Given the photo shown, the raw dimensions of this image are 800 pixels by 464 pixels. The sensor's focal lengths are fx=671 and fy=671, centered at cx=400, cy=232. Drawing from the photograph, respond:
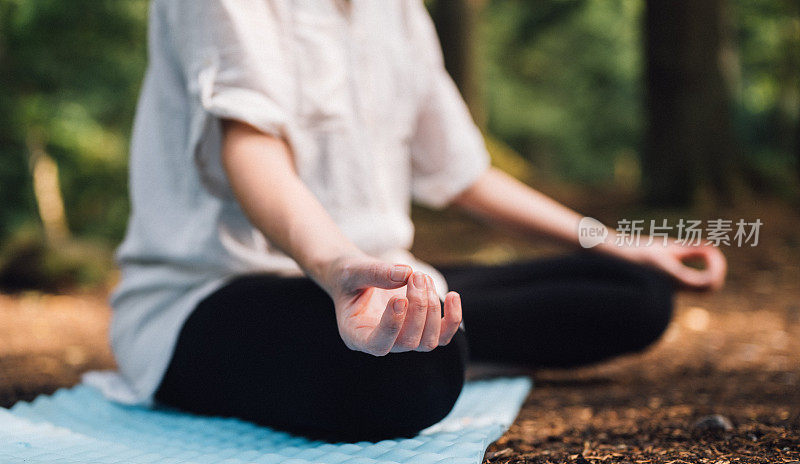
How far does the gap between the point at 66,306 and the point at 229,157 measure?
3046 mm

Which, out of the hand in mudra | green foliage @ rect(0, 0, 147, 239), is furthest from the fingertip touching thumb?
green foliage @ rect(0, 0, 147, 239)

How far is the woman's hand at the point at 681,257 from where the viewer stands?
5.57 feet

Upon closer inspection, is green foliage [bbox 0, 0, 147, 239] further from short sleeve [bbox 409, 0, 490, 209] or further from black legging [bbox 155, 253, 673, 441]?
black legging [bbox 155, 253, 673, 441]

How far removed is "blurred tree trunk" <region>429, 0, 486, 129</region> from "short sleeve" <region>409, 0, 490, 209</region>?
4.65 m

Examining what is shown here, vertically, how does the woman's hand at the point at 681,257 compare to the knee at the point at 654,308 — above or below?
above

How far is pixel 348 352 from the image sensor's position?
1.09 metres

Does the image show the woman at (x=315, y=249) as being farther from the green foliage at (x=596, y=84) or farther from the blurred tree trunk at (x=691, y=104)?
the green foliage at (x=596, y=84)

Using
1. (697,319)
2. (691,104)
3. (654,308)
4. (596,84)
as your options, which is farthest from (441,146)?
(596,84)

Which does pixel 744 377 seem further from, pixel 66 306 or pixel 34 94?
pixel 34 94

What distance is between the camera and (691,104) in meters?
4.68

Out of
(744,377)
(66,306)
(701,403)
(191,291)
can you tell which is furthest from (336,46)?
(66,306)

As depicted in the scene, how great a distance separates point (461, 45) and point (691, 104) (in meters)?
2.40

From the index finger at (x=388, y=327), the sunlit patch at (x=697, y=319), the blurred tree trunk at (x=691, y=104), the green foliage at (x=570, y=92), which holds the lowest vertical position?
the green foliage at (x=570, y=92)

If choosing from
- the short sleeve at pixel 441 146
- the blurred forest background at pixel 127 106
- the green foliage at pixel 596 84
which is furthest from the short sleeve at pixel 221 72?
the green foliage at pixel 596 84
